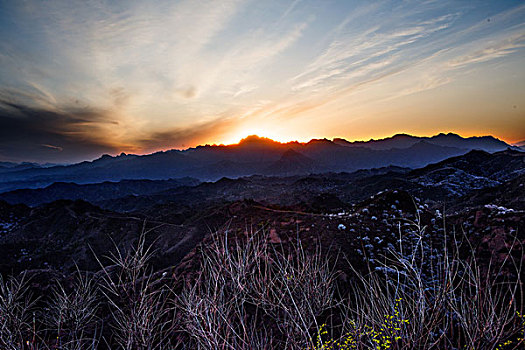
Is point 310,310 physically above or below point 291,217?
above

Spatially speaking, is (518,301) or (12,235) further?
(12,235)

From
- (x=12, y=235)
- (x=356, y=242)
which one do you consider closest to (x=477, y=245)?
(x=356, y=242)

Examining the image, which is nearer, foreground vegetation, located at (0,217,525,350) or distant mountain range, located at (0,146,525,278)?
foreground vegetation, located at (0,217,525,350)

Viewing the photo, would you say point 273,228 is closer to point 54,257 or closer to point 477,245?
point 477,245

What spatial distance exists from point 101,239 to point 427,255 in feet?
134

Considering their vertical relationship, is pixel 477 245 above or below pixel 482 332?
below

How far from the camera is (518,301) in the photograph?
5715 millimetres

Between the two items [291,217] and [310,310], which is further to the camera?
[291,217]

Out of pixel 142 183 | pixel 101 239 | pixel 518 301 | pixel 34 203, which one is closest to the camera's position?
pixel 518 301

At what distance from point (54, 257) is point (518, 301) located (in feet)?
140

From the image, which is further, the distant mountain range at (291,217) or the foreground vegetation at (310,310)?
the distant mountain range at (291,217)

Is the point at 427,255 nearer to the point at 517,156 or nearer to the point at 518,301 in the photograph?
the point at 518,301

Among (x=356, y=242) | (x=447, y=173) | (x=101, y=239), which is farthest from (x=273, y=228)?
(x=447, y=173)

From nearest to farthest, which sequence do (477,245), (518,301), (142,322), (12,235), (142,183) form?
(142,322), (518,301), (477,245), (12,235), (142,183)
